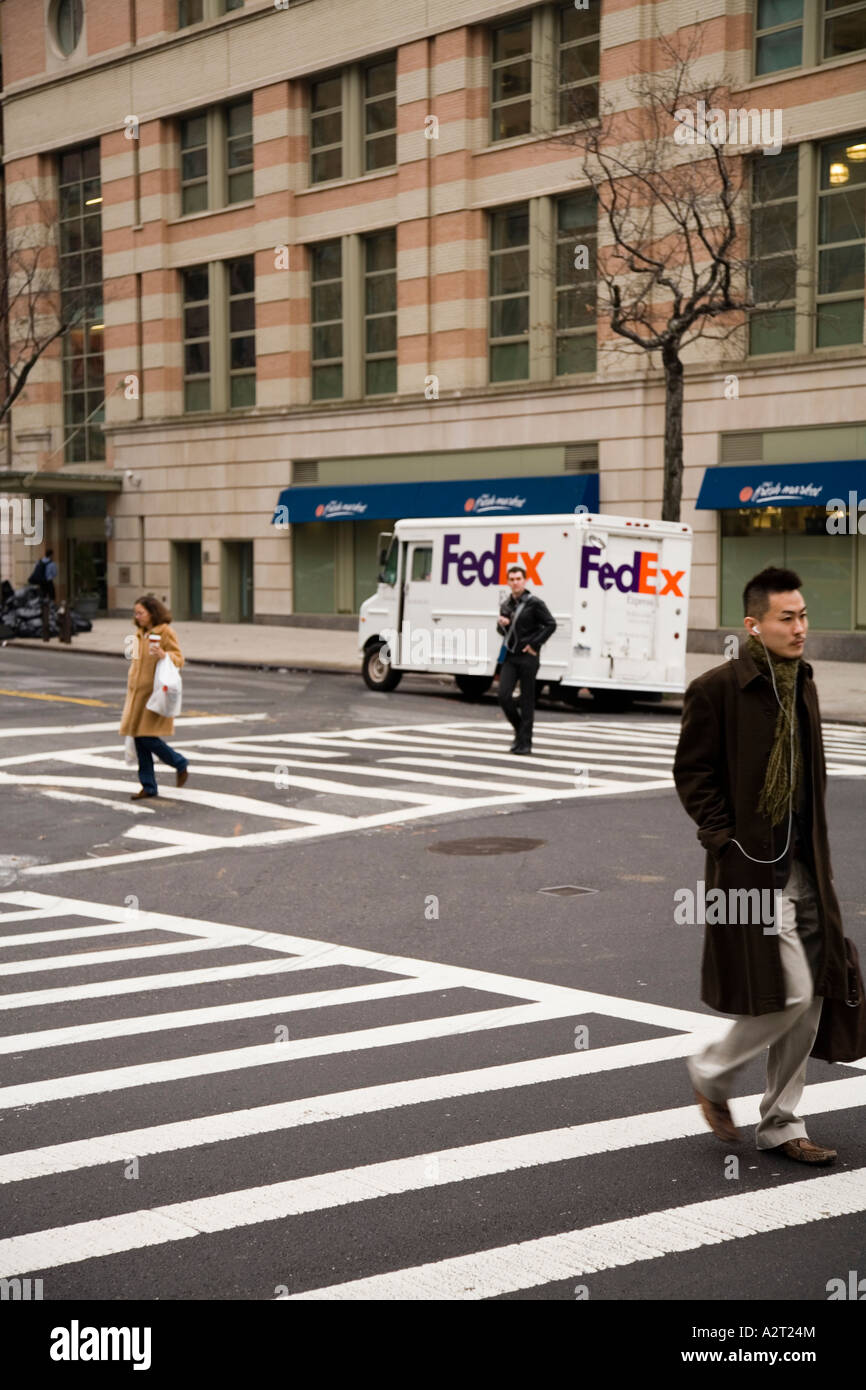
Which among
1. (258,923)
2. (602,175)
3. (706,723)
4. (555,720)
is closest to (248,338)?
(602,175)


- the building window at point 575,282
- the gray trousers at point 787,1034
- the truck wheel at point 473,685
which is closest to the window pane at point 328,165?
the building window at point 575,282

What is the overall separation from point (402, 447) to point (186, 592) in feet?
30.6

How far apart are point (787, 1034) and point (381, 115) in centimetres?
3541

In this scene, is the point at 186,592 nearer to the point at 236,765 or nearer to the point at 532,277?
the point at 532,277

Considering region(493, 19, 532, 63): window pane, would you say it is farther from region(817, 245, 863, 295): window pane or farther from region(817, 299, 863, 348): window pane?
region(817, 299, 863, 348): window pane

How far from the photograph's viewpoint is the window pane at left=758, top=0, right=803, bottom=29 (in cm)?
2939

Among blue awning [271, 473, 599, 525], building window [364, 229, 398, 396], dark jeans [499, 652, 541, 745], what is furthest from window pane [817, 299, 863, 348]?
dark jeans [499, 652, 541, 745]

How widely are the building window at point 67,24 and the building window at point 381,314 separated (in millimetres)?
13866

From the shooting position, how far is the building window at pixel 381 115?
121 feet

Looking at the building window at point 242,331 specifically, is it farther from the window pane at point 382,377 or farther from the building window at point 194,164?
the window pane at point 382,377

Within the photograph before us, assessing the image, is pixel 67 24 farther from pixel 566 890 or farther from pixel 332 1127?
pixel 332 1127

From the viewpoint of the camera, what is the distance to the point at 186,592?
43281 mm

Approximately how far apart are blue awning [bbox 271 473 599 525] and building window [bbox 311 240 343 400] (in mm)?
2753

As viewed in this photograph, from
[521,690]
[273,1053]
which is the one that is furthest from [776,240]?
[273,1053]
